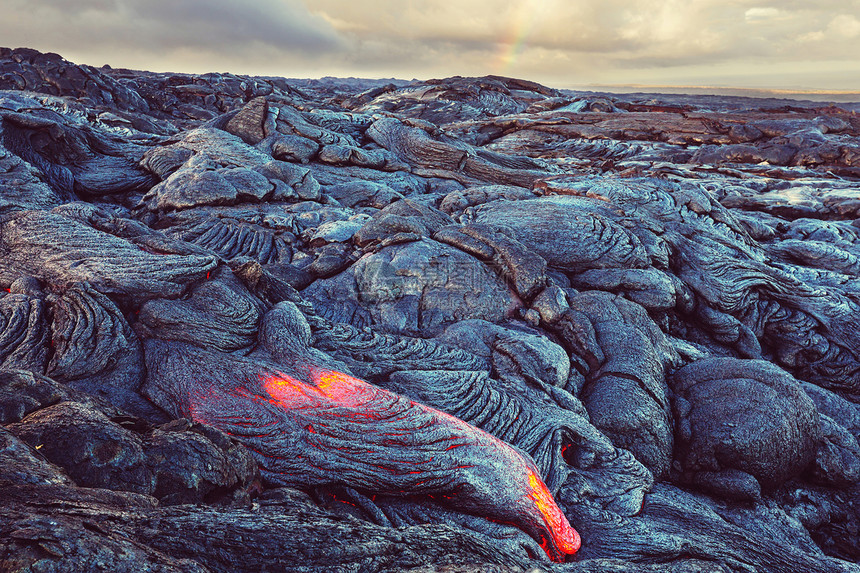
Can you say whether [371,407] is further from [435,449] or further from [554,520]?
[554,520]

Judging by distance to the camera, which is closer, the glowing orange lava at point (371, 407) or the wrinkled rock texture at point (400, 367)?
the wrinkled rock texture at point (400, 367)

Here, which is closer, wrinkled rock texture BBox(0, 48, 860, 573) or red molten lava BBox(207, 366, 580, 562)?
wrinkled rock texture BBox(0, 48, 860, 573)

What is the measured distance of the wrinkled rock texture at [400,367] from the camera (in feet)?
12.3

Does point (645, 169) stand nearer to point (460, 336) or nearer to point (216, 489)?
point (460, 336)

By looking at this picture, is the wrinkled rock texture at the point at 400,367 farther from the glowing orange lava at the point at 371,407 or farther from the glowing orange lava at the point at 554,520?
the glowing orange lava at the point at 554,520

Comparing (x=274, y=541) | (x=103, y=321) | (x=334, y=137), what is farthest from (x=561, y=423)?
(x=334, y=137)

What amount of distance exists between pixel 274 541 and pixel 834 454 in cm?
840

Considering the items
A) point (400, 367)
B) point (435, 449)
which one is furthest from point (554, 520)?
point (400, 367)

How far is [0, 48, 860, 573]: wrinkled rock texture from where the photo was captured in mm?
3734

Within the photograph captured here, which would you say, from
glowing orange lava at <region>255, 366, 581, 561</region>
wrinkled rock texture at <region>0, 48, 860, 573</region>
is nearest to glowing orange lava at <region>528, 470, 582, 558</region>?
glowing orange lava at <region>255, 366, 581, 561</region>

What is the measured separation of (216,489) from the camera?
4.12 m

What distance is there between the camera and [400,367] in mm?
7082

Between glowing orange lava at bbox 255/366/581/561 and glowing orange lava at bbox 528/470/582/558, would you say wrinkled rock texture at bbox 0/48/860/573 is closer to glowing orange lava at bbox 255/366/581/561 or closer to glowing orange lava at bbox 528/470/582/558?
glowing orange lava at bbox 255/366/581/561

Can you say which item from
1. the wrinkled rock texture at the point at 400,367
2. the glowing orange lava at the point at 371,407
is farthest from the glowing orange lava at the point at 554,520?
the wrinkled rock texture at the point at 400,367
